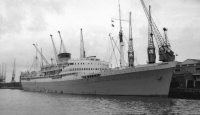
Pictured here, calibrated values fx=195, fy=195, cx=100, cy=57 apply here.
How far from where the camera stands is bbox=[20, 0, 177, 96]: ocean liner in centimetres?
2855

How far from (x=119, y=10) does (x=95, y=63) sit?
43.9 ft

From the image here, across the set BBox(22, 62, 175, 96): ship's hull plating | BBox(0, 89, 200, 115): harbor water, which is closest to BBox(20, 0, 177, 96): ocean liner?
BBox(22, 62, 175, 96): ship's hull plating

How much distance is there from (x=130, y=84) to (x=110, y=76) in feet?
12.6

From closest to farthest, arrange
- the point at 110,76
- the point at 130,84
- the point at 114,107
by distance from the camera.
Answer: the point at 114,107 < the point at 130,84 < the point at 110,76

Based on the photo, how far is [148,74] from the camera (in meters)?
28.8

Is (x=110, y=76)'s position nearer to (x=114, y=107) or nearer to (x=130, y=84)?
(x=130, y=84)

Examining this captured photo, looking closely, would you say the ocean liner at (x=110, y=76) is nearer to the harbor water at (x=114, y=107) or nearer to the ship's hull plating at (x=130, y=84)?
the ship's hull plating at (x=130, y=84)

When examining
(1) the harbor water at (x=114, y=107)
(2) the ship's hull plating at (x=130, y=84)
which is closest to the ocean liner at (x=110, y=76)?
(2) the ship's hull plating at (x=130, y=84)

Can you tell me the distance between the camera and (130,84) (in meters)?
30.3

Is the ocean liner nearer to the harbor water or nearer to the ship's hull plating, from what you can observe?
the ship's hull plating

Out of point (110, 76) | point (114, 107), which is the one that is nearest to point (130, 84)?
point (110, 76)

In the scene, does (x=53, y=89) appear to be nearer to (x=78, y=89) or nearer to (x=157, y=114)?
(x=78, y=89)

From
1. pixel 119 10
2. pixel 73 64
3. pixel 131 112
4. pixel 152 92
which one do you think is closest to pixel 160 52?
pixel 119 10

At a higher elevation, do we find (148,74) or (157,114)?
(148,74)
